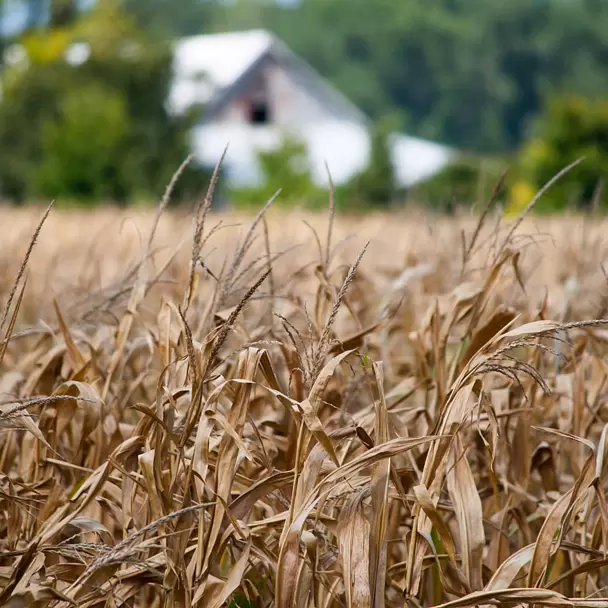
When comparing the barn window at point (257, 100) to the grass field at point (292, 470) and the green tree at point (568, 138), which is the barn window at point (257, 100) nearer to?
the green tree at point (568, 138)

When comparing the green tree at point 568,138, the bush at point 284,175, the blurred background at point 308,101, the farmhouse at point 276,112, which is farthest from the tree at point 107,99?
the farmhouse at point 276,112

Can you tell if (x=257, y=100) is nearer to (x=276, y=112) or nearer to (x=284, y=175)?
(x=276, y=112)

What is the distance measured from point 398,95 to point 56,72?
161ft

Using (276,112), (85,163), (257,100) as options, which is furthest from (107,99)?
(257,100)

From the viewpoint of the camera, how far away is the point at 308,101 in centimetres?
4859

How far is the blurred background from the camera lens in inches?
857

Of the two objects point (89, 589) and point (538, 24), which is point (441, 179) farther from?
point (538, 24)

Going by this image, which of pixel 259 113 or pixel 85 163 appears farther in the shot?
pixel 259 113

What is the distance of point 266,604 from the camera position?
177 centimetres

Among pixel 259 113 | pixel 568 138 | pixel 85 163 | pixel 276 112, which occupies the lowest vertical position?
pixel 85 163

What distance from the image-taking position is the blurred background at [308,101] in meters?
21.8

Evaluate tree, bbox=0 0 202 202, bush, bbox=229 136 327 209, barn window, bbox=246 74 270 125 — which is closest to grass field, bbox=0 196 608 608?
tree, bbox=0 0 202 202

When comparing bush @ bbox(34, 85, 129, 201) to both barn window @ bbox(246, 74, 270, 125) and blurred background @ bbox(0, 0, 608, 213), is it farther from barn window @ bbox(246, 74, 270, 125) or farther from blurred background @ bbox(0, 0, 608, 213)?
barn window @ bbox(246, 74, 270, 125)

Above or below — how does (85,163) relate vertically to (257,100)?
below
